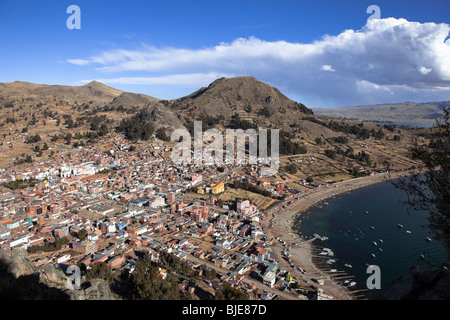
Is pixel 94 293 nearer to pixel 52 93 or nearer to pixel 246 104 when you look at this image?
pixel 246 104

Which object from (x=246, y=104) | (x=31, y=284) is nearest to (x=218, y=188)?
(x=31, y=284)

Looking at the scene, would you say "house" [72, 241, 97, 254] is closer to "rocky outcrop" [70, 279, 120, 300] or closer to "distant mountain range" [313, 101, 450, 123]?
"rocky outcrop" [70, 279, 120, 300]

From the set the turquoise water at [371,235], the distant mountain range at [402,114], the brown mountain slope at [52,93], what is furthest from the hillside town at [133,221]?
the distant mountain range at [402,114]

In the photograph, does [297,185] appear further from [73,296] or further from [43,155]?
[43,155]

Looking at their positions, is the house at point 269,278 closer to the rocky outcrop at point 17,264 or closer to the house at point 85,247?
the rocky outcrop at point 17,264

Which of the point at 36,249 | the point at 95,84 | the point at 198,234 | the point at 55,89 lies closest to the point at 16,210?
the point at 36,249

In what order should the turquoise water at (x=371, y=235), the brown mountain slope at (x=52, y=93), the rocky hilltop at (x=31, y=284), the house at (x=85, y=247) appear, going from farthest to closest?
the brown mountain slope at (x=52, y=93)
the house at (x=85, y=247)
the turquoise water at (x=371, y=235)
the rocky hilltop at (x=31, y=284)
